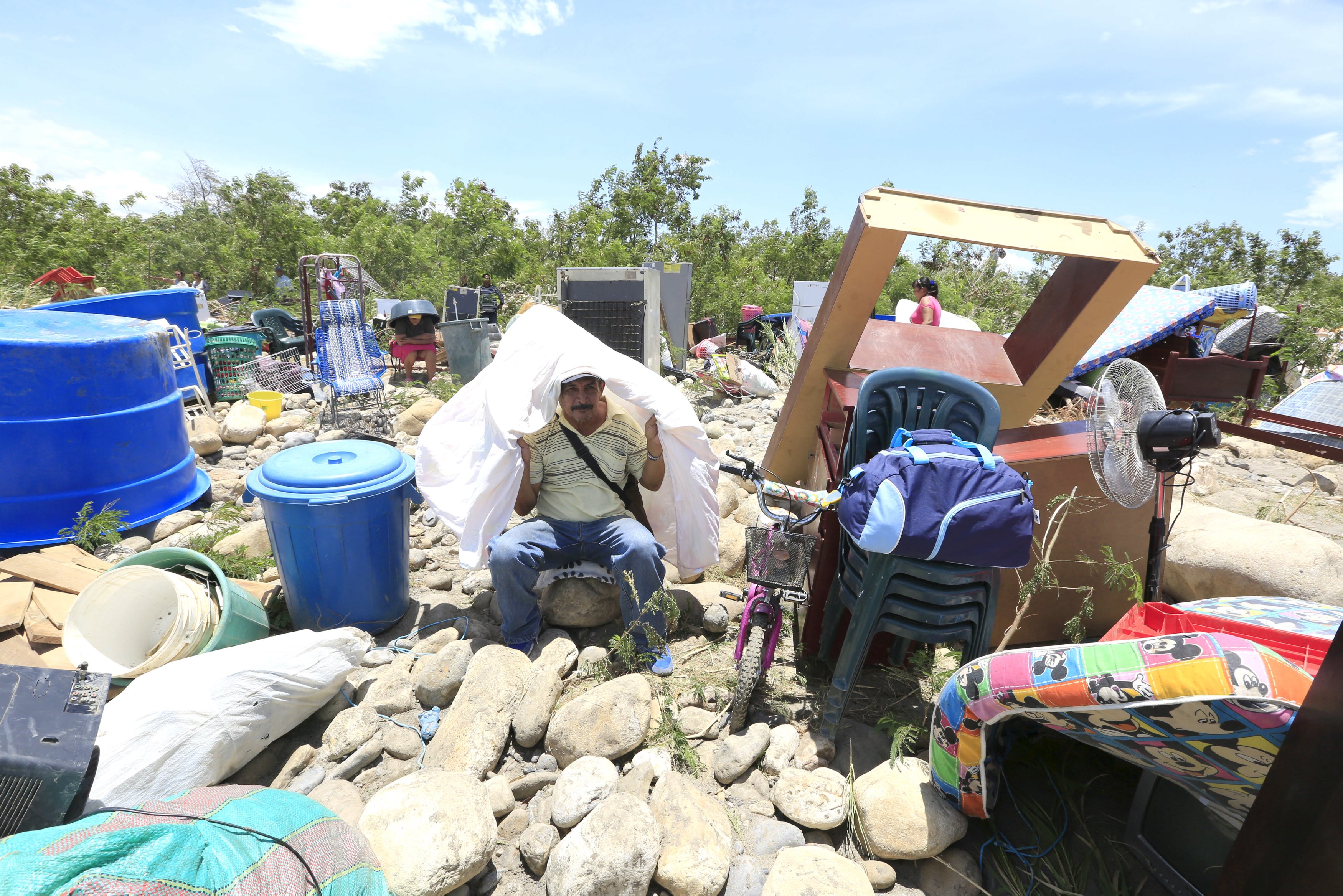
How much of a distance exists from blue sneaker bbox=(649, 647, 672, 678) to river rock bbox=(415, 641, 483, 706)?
0.60m

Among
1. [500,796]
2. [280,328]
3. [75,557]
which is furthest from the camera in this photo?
[280,328]

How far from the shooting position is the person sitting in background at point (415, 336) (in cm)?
1035

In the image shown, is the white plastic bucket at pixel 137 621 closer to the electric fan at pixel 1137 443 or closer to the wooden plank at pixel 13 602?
the wooden plank at pixel 13 602

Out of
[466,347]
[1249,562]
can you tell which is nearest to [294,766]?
[1249,562]

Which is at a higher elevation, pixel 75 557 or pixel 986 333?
pixel 986 333

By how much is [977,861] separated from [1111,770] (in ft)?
2.40

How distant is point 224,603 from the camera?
278 centimetres

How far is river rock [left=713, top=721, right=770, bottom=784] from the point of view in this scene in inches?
93.0

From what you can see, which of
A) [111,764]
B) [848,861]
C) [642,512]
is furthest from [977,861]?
[111,764]

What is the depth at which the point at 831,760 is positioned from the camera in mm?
2451

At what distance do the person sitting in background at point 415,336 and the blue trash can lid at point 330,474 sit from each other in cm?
741

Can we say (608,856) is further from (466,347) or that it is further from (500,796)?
(466,347)

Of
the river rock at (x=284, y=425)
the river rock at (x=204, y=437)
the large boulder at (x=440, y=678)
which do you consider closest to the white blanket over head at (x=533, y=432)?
the large boulder at (x=440, y=678)

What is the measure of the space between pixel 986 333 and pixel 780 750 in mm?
3056
